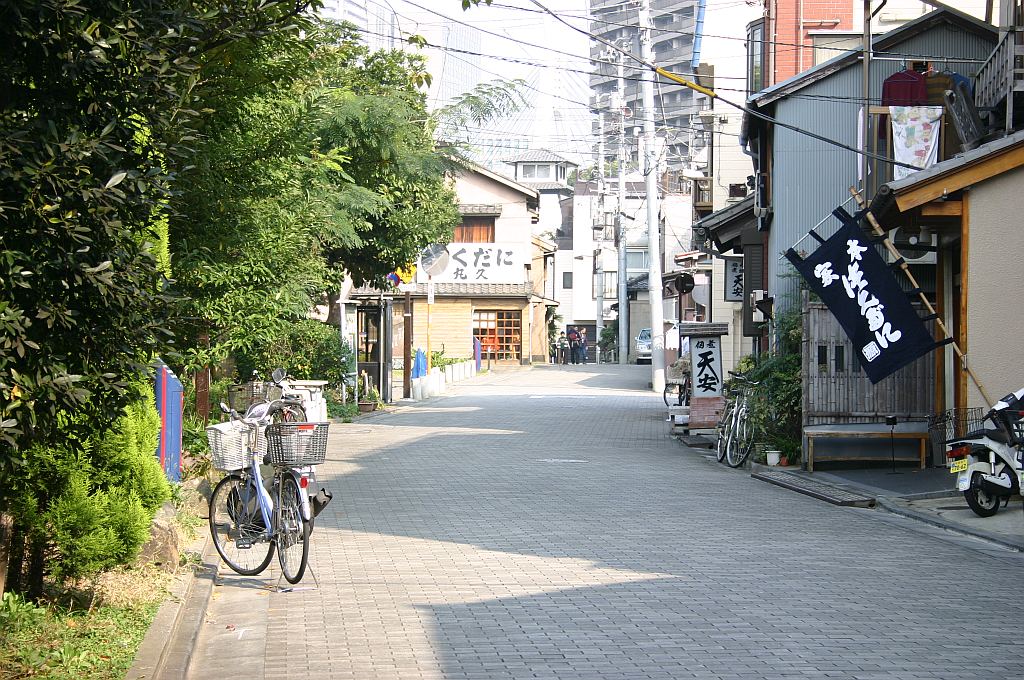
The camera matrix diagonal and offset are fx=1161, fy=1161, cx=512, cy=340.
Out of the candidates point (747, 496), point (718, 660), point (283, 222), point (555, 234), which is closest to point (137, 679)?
point (718, 660)

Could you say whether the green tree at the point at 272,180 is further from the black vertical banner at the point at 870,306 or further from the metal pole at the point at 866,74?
the metal pole at the point at 866,74

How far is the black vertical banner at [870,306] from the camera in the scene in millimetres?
14484

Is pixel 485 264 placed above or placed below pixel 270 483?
above

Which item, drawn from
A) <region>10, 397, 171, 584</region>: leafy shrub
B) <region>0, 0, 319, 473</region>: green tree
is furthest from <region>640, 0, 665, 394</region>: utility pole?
<region>0, 0, 319, 473</region>: green tree

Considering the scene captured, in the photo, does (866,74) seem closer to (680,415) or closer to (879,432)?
(879,432)

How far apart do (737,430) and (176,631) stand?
41.3ft

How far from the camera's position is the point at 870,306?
1470cm

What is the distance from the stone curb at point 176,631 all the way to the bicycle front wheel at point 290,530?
577mm

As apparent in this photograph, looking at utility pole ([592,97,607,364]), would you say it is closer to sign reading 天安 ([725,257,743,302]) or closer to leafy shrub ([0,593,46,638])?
sign reading 天安 ([725,257,743,302])

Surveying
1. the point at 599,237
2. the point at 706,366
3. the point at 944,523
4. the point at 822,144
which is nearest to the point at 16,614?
the point at 944,523

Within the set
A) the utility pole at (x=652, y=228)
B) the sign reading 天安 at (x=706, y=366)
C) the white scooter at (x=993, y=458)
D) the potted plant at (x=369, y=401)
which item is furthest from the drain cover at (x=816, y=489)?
the utility pole at (x=652, y=228)

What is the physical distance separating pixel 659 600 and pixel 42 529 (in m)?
4.18

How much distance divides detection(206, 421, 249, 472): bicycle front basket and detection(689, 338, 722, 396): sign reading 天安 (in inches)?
578

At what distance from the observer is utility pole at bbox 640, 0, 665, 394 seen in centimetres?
3891
